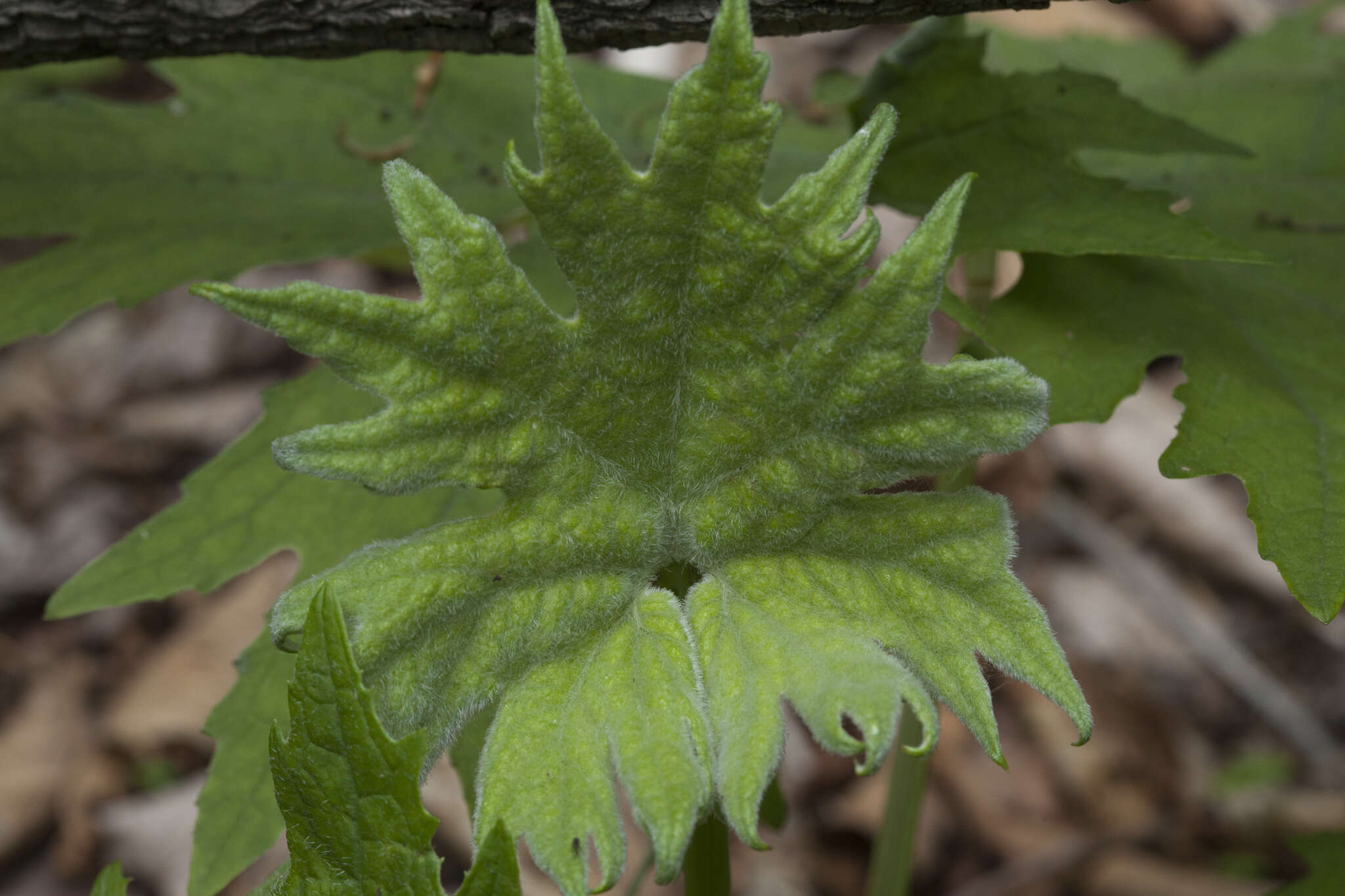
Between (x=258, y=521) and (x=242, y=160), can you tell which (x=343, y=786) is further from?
(x=242, y=160)

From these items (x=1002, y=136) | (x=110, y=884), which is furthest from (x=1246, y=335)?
(x=110, y=884)

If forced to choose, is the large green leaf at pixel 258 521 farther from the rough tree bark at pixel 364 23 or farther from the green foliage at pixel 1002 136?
the green foliage at pixel 1002 136

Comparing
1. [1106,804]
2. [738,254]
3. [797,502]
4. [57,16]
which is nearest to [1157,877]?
[1106,804]

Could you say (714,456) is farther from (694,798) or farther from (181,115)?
Result: (181,115)

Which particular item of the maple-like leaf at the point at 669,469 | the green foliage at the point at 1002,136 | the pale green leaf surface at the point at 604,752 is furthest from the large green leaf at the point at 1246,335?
the pale green leaf surface at the point at 604,752

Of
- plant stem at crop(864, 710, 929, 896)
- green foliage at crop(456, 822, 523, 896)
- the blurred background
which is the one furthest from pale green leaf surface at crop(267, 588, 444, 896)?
the blurred background
